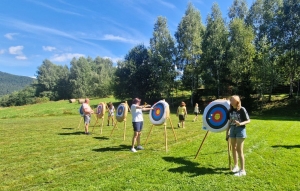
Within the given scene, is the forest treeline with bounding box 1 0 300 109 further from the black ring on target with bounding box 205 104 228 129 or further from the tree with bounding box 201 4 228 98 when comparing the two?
the black ring on target with bounding box 205 104 228 129

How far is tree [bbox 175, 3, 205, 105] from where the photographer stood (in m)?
30.7

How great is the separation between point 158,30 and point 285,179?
105 feet

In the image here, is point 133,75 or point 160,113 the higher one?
point 133,75

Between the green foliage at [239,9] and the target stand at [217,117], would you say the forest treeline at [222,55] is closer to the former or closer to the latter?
the green foliage at [239,9]

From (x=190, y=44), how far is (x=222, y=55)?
4.96m

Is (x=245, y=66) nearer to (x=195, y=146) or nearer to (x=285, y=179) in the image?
(x=195, y=146)

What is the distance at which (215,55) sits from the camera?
29297 millimetres

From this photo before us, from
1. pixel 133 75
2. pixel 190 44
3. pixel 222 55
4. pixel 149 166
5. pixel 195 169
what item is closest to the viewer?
pixel 195 169

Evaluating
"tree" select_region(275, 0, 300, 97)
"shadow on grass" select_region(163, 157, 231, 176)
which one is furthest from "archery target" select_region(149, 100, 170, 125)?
"tree" select_region(275, 0, 300, 97)

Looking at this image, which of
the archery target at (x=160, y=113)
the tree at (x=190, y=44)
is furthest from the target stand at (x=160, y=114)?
the tree at (x=190, y=44)

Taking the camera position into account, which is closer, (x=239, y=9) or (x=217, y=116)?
(x=217, y=116)

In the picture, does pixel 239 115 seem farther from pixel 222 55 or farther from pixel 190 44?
pixel 190 44

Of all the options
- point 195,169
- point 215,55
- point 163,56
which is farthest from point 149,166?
point 163,56

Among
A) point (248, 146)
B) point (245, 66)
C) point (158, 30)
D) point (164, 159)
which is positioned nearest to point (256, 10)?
point (245, 66)
